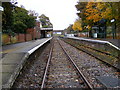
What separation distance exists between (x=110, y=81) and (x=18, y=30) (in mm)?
31357

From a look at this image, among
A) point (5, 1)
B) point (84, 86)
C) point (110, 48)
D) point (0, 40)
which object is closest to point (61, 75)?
point (84, 86)

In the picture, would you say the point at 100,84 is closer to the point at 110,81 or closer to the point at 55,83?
the point at 110,81

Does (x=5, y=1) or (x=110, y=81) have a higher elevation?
(x=5, y=1)

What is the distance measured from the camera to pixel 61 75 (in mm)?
6559

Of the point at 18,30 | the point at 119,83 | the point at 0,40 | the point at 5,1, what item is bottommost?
the point at 119,83

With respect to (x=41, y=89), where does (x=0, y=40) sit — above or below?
above

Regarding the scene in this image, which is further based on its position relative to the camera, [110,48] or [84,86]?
[110,48]

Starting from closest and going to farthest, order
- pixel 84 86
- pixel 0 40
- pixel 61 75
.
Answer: pixel 84 86 < pixel 61 75 < pixel 0 40

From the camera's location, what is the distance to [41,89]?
466 centimetres

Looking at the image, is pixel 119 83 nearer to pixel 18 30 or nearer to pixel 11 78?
pixel 11 78

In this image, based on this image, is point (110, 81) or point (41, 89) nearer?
point (41, 89)

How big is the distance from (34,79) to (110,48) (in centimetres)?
1042

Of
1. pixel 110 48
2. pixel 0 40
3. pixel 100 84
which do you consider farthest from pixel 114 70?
pixel 0 40

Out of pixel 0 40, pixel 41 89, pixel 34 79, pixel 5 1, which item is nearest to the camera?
pixel 41 89
